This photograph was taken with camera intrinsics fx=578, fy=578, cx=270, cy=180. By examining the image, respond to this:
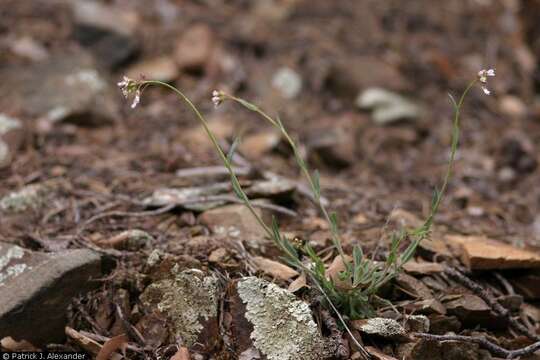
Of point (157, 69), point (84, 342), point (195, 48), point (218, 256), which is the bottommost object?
point (84, 342)

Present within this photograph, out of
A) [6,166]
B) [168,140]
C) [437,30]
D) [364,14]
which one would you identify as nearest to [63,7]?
[168,140]

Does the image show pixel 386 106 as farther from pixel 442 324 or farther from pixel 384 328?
pixel 384 328

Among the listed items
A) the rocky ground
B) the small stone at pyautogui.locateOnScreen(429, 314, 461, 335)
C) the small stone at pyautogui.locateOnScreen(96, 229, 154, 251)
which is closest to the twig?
the rocky ground

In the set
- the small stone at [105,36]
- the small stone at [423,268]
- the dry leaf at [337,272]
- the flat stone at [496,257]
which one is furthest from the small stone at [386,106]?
the dry leaf at [337,272]

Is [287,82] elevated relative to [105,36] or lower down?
lower down

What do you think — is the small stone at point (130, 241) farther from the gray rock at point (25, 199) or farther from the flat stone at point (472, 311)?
the flat stone at point (472, 311)

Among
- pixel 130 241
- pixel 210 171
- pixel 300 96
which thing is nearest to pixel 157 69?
pixel 300 96
